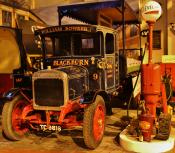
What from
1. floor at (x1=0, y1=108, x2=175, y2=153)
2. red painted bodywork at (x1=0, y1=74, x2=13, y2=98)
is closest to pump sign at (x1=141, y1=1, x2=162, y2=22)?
floor at (x1=0, y1=108, x2=175, y2=153)

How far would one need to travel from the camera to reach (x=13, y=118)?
6.96 metres

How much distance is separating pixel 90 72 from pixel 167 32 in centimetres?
1197

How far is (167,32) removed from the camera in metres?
18.4

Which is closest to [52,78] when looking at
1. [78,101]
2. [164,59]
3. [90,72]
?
[78,101]

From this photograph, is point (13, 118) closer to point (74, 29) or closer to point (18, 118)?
point (18, 118)

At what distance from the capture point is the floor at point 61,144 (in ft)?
20.7

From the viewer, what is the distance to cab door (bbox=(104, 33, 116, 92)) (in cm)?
770

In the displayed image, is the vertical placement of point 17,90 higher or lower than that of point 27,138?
higher

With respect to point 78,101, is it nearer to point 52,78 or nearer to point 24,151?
point 52,78

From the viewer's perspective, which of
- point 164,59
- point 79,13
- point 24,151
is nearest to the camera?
point 24,151

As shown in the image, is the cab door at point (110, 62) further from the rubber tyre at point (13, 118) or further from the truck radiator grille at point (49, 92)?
the rubber tyre at point (13, 118)

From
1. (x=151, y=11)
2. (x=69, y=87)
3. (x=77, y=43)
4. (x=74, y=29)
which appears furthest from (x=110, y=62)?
(x=151, y=11)

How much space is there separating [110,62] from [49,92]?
2.00m

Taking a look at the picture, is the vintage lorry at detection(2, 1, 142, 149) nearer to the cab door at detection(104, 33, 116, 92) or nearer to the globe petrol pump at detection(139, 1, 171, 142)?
the cab door at detection(104, 33, 116, 92)
